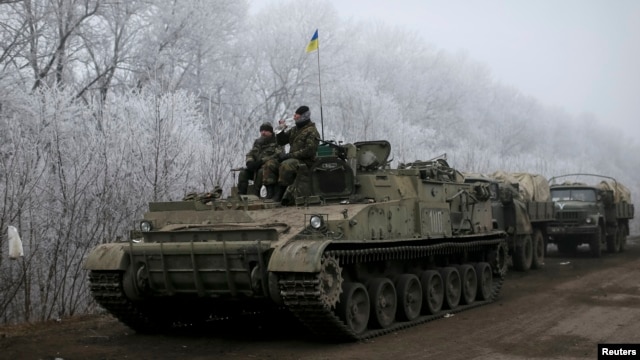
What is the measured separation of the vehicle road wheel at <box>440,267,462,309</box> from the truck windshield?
13.1 m

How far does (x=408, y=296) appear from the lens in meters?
12.4

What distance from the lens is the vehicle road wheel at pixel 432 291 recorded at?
13.0 m

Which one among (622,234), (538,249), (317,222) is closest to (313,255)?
(317,222)

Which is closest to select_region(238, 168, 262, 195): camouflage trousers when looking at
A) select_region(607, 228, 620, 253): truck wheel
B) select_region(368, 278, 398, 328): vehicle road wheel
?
select_region(368, 278, 398, 328): vehicle road wheel

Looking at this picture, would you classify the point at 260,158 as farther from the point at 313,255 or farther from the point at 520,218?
the point at 520,218

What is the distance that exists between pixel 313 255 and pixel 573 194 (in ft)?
60.0

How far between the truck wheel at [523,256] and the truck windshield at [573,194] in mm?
4501

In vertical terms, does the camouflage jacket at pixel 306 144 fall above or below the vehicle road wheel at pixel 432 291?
above

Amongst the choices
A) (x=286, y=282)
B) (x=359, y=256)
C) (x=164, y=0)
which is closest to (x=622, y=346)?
(x=359, y=256)

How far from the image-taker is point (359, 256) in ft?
35.8

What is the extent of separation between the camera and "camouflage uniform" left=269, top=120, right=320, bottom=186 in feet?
40.9

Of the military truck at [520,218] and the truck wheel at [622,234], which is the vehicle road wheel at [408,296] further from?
the truck wheel at [622,234]

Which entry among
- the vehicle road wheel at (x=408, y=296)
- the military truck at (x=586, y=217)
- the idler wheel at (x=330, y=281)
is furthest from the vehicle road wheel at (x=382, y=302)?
the military truck at (x=586, y=217)

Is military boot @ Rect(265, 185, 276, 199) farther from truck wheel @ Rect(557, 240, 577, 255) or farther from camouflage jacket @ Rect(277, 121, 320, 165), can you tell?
truck wheel @ Rect(557, 240, 577, 255)
